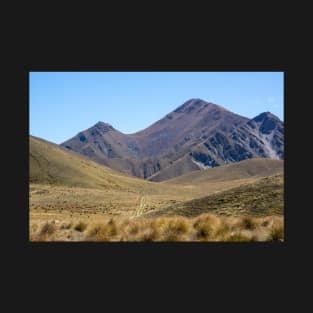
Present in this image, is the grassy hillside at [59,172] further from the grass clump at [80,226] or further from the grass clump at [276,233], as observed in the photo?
the grass clump at [276,233]

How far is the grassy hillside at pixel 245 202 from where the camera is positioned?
736 inches

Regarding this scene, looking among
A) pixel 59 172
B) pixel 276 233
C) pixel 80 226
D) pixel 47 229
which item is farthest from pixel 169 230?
pixel 59 172

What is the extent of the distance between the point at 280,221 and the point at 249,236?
4.99 feet

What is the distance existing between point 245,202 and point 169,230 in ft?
28.5

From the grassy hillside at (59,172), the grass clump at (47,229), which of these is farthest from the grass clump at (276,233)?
the grassy hillside at (59,172)

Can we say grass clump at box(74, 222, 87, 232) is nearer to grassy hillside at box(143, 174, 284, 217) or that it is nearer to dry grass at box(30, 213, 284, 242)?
dry grass at box(30, 213, 284, 242)

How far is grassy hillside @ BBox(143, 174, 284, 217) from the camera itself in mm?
18686

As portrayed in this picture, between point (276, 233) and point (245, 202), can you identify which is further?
point (245, 202)

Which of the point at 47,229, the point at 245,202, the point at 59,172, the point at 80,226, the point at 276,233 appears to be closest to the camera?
the point at 276,233

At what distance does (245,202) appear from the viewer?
20.5 meters

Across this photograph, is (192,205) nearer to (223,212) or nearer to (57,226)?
(223,212)

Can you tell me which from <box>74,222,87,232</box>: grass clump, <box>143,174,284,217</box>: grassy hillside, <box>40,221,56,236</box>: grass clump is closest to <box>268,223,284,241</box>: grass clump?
<box>143,174,284,217</box>: grassy hillside

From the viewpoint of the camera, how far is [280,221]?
1305 centimetres

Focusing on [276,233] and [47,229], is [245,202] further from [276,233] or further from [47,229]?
[47,229]
